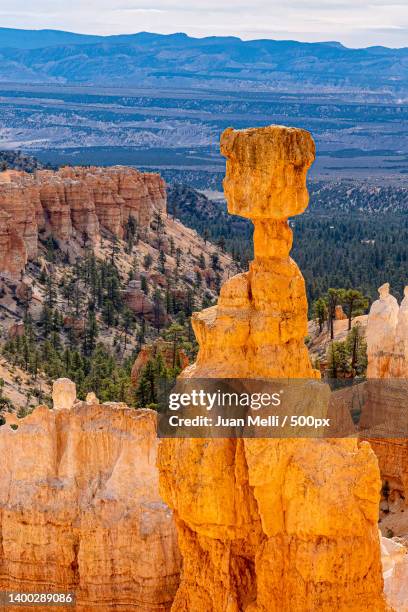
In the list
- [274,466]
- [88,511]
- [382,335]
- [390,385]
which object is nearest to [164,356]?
[382,335]

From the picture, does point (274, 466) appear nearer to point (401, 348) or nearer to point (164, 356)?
point (401, 348)

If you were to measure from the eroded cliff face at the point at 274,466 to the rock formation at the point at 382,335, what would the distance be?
15.0m

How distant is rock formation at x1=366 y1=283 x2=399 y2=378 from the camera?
29.9 m

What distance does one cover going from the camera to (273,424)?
1455 cm

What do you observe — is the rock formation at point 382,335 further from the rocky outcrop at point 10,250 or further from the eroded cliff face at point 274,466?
the rocky outcrop at point 10,250

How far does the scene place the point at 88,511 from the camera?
19.1m

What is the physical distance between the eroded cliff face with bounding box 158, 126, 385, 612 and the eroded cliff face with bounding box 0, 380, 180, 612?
365 centimetres

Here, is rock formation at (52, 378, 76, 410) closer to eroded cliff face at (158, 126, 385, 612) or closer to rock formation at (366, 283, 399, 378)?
eroded cliff face at (158, 126, 385, 612)

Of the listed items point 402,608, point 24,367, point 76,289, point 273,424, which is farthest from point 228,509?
point 76,289

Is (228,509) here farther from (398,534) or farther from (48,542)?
(398,534)

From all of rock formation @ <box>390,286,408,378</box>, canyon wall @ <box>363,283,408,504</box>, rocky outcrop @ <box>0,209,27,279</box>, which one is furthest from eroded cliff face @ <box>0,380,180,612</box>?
rocky outcrop @ <box>0,209,27,279</box>

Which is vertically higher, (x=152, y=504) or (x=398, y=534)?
(x=152, y=504)

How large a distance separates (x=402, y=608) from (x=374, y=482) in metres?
2.81

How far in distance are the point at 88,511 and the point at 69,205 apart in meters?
61.7
